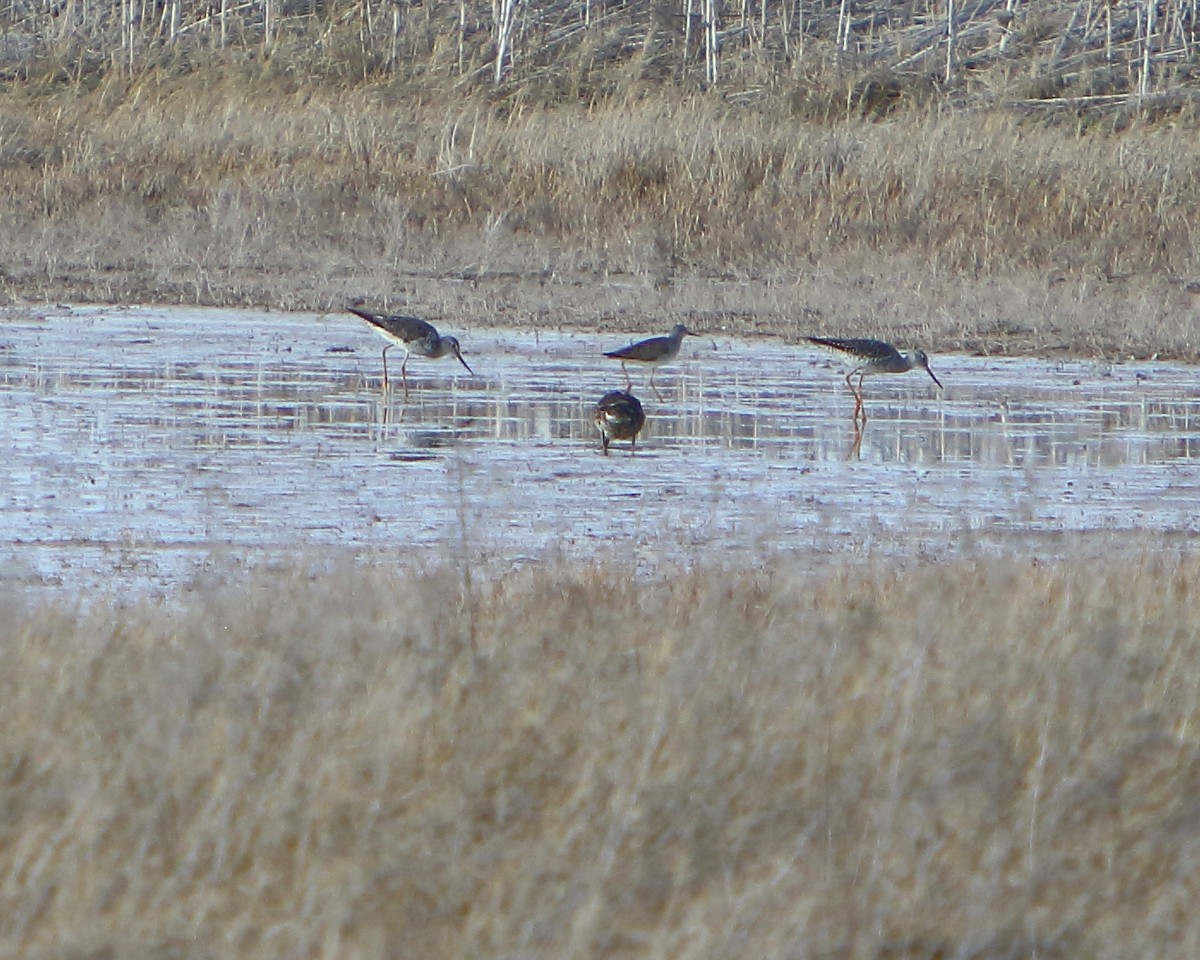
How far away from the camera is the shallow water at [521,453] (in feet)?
24.8

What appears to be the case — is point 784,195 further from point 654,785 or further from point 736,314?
point 654,785

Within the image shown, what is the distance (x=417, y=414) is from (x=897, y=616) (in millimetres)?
5317

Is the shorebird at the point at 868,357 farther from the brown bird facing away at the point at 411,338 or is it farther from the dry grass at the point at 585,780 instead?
the dry grass at the point at 585,780

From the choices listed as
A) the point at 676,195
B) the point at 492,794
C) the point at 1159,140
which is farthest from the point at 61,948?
the point at 1159,140

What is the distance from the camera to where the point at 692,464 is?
9.66 metres

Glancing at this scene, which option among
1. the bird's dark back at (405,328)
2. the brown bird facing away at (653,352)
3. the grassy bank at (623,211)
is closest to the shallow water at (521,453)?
the brown bird facing away at (653,352)

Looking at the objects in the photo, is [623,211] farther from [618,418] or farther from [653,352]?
[618,418]

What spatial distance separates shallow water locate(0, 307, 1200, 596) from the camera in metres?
7.55

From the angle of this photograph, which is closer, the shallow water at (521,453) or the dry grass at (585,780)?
the dry grass at (585,780)

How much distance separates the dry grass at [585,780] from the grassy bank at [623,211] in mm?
8720

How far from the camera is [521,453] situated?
32.0ft

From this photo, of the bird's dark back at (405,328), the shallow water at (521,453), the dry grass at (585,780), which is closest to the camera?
the dry grass at (585,780)

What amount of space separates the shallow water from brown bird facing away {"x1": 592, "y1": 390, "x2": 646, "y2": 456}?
0.31ft

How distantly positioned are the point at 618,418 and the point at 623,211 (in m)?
8.40
